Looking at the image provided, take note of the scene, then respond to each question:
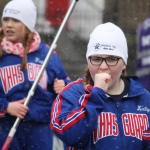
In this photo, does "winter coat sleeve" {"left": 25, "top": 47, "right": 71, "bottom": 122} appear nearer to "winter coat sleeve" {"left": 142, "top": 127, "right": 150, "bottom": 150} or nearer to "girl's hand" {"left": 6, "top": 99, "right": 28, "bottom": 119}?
"girl's hand" {"left": 6, "top": 99, "right": 28, "bottom": 119}

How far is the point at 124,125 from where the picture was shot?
4441mm

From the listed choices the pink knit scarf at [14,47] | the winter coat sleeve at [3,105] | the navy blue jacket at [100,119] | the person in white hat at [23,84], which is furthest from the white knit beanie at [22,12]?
the navy blue jacket at [100,119]

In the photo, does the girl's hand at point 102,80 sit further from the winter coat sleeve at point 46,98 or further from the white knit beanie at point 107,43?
the winter coat sleeve at point 46,98

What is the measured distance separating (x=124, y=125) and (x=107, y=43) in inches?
22.0

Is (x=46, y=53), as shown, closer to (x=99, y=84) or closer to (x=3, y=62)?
(x=3, y=62)

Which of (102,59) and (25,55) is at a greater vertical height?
(102,59)

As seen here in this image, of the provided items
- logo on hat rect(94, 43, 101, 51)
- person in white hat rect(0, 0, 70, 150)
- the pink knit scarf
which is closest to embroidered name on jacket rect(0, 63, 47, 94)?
person in white hat rect(0, 0, 70, 150)

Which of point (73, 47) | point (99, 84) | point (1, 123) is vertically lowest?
point (73, 47)

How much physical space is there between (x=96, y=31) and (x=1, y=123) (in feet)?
6.38

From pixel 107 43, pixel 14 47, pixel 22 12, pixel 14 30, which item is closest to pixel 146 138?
pixel 107 43

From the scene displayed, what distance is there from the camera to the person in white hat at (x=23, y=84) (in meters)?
6.17

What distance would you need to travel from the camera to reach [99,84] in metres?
4.32

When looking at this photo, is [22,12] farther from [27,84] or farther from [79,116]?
[79,116]

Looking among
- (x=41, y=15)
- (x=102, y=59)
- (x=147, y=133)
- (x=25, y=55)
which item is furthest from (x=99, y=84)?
(x=41, y=15)
